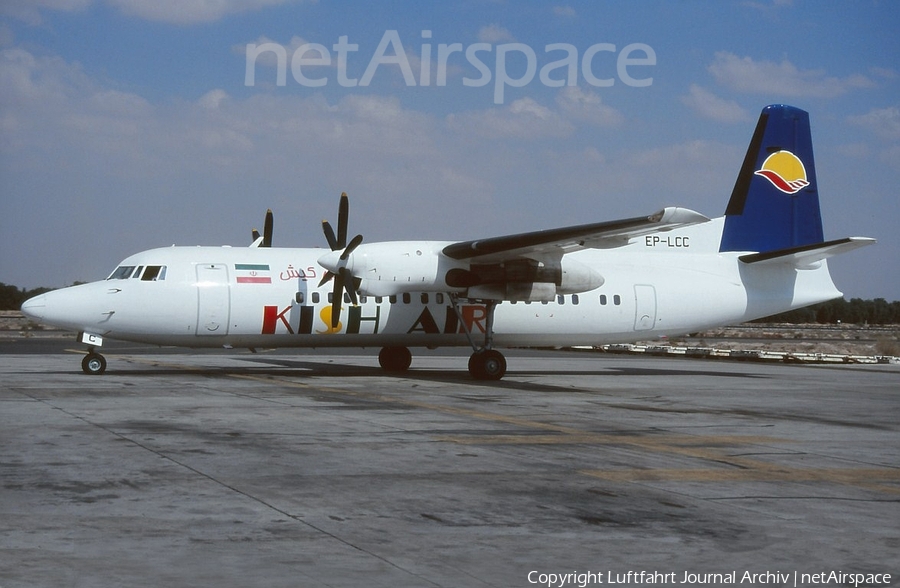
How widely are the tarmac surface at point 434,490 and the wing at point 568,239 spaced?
12.0ft

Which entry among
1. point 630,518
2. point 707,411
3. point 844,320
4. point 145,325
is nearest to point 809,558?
point 630,518

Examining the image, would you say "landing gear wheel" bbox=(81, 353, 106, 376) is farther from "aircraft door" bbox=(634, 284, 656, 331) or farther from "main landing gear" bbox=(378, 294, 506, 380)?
"aircraft door" bbox=(634, 284, 656, 331)

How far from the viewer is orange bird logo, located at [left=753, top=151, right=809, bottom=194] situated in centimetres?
2809

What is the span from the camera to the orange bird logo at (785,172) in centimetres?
2809

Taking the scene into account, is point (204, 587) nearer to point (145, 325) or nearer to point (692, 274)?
point (145, 325)

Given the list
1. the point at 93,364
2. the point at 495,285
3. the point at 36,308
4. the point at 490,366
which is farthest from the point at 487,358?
the point at 36,308

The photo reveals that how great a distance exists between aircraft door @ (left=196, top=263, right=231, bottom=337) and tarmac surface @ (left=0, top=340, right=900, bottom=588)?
14.3 feet

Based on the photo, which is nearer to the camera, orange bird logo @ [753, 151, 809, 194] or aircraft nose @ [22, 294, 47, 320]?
aircraft nose @ [22, 294, 47, 320]

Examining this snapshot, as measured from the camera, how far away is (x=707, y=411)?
16938 millimetres

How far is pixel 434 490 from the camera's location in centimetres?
874

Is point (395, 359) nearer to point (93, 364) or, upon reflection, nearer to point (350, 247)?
point (350, 247)

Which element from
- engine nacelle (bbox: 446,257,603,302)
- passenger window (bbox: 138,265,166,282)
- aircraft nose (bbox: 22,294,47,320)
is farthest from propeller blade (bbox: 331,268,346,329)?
aircraft nose (bbox: 22,294,47,320)

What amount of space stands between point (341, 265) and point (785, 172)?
13.8 m

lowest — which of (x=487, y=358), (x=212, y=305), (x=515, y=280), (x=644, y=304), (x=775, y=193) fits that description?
(x=487, y=358)
